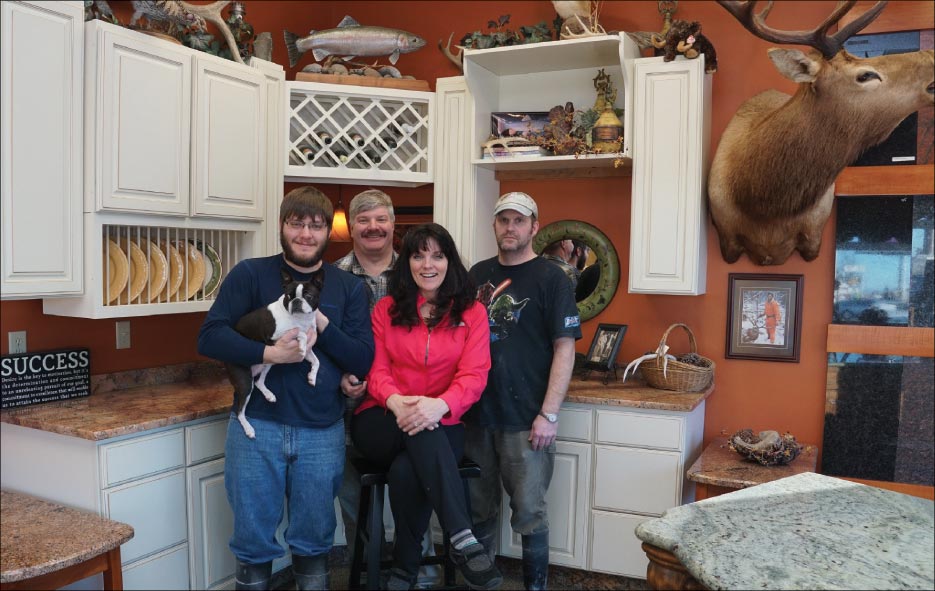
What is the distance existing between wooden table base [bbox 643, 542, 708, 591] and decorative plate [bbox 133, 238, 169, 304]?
90.6 inches

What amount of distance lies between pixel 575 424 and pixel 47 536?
1915 mm

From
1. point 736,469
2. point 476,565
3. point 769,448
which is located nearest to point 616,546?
point 736,469

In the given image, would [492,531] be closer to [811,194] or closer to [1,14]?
[811,194]

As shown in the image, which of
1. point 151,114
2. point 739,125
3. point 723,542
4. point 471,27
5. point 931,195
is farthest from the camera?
point 471,27

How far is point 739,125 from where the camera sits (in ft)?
10.5

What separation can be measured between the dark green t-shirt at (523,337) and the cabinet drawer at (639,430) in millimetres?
462

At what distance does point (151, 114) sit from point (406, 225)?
59.3 inches

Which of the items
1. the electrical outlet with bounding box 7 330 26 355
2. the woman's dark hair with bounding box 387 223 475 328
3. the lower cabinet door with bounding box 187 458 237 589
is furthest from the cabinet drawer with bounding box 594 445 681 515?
the electrical outlet with bounding box 7 330 26 355

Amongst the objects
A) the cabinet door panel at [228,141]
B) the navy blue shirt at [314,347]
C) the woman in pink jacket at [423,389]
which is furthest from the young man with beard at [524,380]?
the cabinet door panel at [228,141]

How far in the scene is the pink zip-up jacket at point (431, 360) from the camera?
239cm

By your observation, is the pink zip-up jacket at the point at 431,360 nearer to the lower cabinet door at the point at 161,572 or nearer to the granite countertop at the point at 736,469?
the lower cabinet door at the point at 161,572

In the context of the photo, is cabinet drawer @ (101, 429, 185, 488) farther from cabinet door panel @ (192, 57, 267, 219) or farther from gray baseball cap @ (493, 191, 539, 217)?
gray baseball cap @ (493, 191, 539, 217)

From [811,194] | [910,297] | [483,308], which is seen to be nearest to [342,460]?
[483,308]

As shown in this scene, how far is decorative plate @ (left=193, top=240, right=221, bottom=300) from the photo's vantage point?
3137 mm
